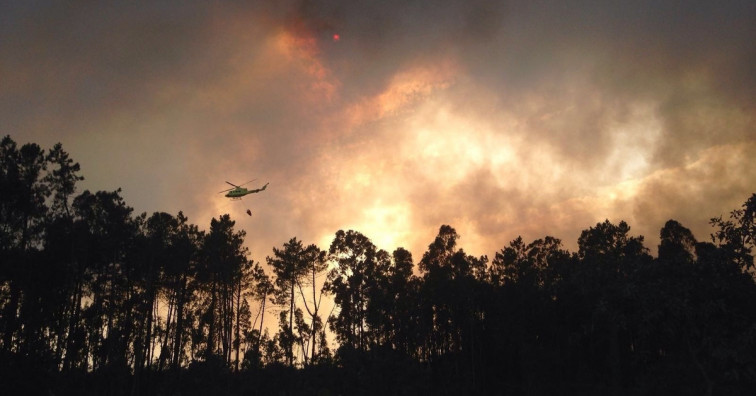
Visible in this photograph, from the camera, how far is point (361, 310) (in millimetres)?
54906

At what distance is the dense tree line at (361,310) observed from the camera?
62.0 feet

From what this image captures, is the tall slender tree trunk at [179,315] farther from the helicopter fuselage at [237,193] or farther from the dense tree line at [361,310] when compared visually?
the helicopter fuselage at [237,193]

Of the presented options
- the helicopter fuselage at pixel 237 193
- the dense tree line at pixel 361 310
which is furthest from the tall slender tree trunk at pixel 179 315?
the helicopter fuselage at pixel 237 193

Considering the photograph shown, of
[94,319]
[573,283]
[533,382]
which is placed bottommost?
[533,382]

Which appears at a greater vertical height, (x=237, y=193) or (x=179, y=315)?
(x=237, y=193)

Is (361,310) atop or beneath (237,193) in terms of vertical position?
beneath

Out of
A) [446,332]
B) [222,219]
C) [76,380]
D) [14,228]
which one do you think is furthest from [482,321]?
[14,228]

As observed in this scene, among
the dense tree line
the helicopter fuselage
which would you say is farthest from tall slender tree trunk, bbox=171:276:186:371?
the helicopter fuselage

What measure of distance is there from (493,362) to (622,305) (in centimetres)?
4463

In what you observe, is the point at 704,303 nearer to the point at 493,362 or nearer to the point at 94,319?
the point at 493,362

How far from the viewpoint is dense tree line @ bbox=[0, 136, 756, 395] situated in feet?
62.0

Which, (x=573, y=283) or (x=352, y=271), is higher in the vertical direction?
(x=352, y=271)

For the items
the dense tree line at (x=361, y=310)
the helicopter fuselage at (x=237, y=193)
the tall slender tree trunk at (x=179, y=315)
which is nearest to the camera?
the dense tree line at (x=361, y=310)

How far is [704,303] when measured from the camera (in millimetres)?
17797
